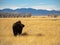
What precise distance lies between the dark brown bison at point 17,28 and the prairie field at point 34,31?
0.05 metres

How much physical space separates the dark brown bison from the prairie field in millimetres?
49

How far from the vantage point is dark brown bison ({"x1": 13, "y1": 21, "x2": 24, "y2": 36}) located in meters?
3.32

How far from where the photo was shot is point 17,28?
341cm

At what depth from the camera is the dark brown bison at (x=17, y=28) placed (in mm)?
3318

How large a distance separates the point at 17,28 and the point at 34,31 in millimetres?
288

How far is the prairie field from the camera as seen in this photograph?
3.21 m

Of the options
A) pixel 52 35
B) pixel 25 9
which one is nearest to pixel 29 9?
pixel 25 9

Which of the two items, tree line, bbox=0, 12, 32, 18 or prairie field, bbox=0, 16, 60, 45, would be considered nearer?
prairie field, bbox=0, 16, 60, 45

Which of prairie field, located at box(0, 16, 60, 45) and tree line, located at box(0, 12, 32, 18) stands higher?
tree line, located at box(0, 12, 32, 18)

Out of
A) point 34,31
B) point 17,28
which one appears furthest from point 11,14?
point 34,31

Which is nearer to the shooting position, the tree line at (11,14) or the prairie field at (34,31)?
the prairie field at (34,31)

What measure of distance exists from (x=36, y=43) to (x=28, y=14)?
0.48 meters

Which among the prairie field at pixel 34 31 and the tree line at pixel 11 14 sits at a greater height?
the tree line at pixel 11 14

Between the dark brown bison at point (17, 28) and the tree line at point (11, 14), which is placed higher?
the tree line at point (11, 14)
